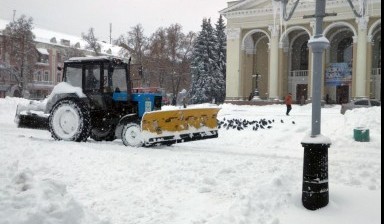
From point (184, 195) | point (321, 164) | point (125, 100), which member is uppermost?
point (125, 100)

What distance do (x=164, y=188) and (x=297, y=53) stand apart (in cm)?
3892

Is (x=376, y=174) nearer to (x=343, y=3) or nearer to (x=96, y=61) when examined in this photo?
(x=96, y=61)

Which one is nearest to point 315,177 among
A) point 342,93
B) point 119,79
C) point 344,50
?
point 119,79

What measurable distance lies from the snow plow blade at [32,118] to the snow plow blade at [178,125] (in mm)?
3907

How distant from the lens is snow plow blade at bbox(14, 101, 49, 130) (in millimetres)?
12562

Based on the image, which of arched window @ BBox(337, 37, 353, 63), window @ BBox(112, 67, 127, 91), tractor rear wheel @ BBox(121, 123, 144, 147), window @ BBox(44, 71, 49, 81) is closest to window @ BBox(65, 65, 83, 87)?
window @ BBox(112, 67, 127, 91)

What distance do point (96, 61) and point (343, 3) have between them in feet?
93.4

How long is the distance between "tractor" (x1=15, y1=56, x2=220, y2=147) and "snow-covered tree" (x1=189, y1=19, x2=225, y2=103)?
37.9 meters

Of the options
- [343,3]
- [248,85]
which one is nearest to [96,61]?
[343,3]

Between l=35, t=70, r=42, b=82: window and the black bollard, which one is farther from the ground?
l=35, t=70, r=42, b=82: window

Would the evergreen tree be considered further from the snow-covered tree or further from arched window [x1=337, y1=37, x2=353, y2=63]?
arched window [x1=337, y1=37, x2=353, y2=63]

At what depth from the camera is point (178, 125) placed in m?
11.1

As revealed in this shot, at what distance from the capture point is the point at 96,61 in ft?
37.8

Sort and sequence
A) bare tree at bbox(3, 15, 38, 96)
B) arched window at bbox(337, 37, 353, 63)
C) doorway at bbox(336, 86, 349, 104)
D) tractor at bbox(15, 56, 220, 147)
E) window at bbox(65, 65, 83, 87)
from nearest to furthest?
1. tractor at bbox(15, 56, 220, 147)
2. window at bbox(65, 65, 83, 87)
3. doorway at bbox(336, 86, 349, 104)
4. arched window at bbox(337, 37, 353, 63)
5. bare tree at bbox(3, 15, 38, 96)
